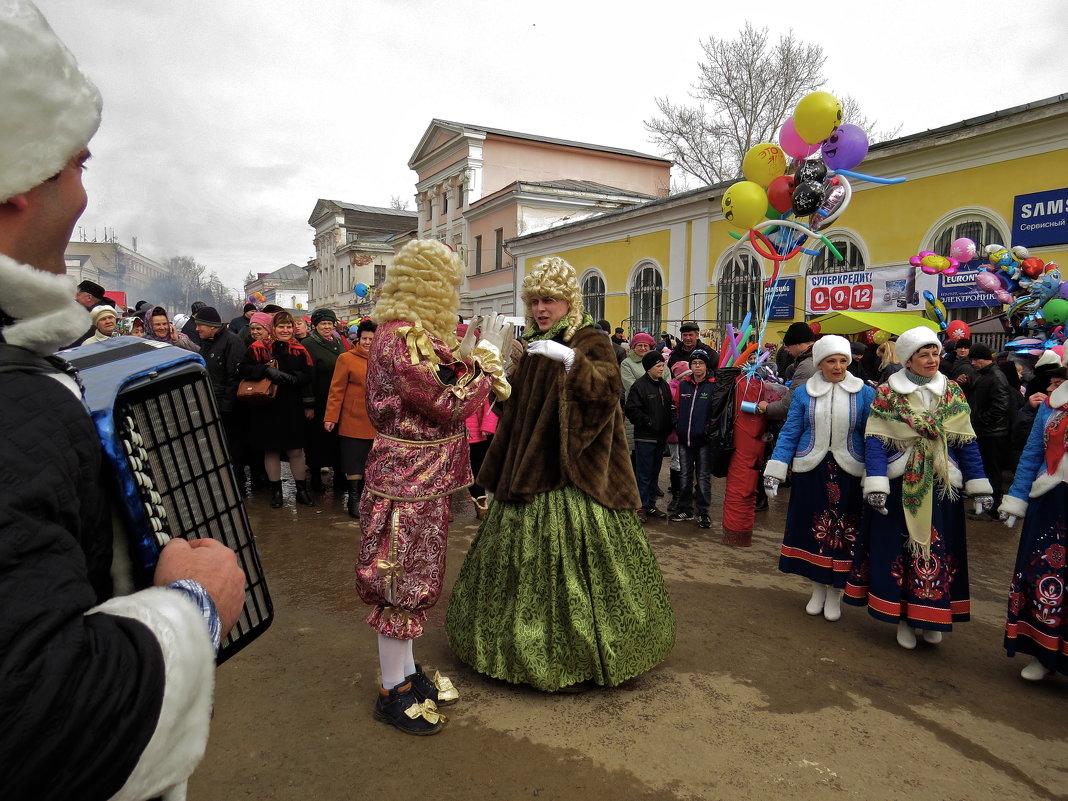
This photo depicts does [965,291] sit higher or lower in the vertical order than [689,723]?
higher

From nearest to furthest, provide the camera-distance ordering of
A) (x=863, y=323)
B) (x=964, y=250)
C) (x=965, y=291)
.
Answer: (x=863, y=323), (x=964, y=250), (x=965, y=291)

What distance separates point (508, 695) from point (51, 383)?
277 centimetres

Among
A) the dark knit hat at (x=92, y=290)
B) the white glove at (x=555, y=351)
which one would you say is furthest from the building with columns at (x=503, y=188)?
the white glove at (x=555, y=351)

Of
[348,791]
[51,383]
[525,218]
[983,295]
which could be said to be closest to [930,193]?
[983,295]

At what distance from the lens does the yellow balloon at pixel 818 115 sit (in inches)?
219

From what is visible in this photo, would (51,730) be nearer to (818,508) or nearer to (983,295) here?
(818,508)

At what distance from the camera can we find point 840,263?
1312cm

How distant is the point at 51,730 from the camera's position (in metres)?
0.71

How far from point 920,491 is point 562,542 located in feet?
7.02

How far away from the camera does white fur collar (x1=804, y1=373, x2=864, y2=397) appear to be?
14.0 feet

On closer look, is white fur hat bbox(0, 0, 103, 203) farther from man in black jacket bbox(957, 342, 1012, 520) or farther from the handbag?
man in black jacket bbox(957, 342, 1012, 520)

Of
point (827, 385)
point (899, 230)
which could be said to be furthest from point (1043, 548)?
point (899, 230)

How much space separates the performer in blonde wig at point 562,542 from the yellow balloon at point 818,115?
138 inches

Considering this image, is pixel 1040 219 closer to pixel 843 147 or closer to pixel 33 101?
pixel 843 147
